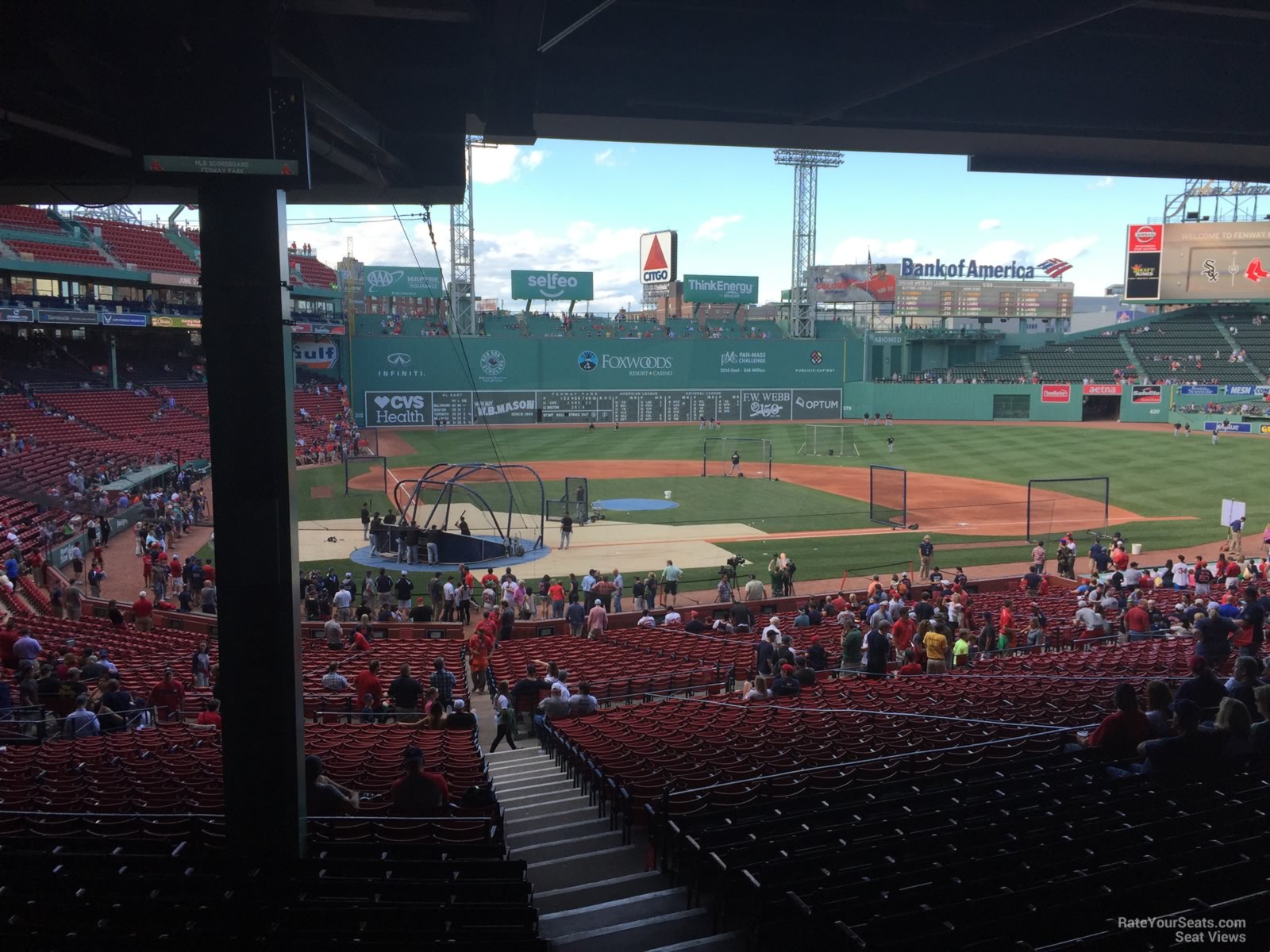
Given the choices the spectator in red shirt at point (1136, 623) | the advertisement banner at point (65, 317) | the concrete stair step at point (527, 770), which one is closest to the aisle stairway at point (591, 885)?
the concrete stair step at point (527, 770)

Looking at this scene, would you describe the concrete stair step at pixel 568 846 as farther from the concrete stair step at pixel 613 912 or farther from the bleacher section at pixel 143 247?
the bleacher section at pixel 143 247

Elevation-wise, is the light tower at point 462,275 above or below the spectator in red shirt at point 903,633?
above

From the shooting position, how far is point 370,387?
218ft

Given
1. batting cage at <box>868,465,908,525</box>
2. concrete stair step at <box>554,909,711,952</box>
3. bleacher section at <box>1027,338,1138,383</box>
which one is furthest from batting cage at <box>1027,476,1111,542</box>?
bleacher section at <box>1027,338,1138,383</box>

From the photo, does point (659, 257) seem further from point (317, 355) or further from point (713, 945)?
point (713, 945)

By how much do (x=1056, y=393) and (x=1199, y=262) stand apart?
15962 millimetres

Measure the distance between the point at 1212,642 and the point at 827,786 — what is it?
719cm

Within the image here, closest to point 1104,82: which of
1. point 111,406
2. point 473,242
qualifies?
point 111,406

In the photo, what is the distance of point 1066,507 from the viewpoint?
1435 inches

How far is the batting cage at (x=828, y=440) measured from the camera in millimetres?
54906

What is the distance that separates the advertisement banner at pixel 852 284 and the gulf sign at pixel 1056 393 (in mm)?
18197

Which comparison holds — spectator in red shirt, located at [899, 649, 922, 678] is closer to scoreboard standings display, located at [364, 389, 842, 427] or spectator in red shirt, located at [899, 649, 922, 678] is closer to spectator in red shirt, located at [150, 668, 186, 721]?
spectator in red shirt, located at [150, 668, 186, 721]

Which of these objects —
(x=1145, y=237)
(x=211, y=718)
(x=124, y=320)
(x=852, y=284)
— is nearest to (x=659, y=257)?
(x=852, y=284)

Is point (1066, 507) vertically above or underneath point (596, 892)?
underneath
